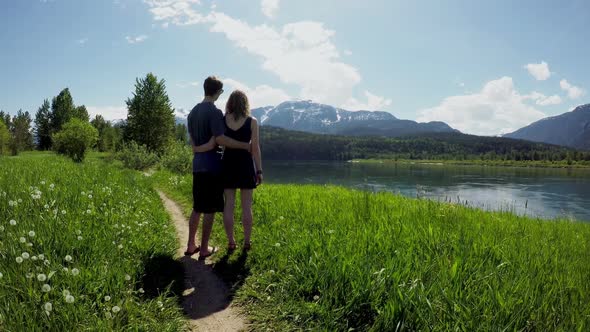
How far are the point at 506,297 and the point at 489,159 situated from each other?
19110 centimetres

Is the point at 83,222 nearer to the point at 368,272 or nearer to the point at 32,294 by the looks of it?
the point at 32,294

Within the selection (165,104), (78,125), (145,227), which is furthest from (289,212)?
(165,104)

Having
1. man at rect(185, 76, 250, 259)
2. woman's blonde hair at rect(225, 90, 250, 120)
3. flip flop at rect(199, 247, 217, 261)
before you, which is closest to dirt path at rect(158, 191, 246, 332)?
flip flop at rect(199, 247, 217, 261)

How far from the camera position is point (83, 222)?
15.2ft

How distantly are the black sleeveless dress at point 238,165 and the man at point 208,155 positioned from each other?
4.7 inches

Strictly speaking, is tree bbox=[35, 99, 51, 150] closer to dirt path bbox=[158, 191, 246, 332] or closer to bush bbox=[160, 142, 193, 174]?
bush bbox=[160, 142, 193, 174]

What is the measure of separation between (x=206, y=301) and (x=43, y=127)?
90150 millimetres

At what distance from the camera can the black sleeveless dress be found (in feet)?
17.0

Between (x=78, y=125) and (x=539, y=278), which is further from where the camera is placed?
(x=78, y=125)

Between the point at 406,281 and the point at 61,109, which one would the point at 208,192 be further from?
the point at 61,109

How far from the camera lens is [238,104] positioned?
16.8 ft

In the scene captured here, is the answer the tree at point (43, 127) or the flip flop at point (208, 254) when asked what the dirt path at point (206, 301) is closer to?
the flip flop at point (208, 254)

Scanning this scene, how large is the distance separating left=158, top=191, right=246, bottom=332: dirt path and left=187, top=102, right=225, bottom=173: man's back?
1.57 m

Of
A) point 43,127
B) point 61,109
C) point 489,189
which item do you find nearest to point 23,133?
point 43,127
